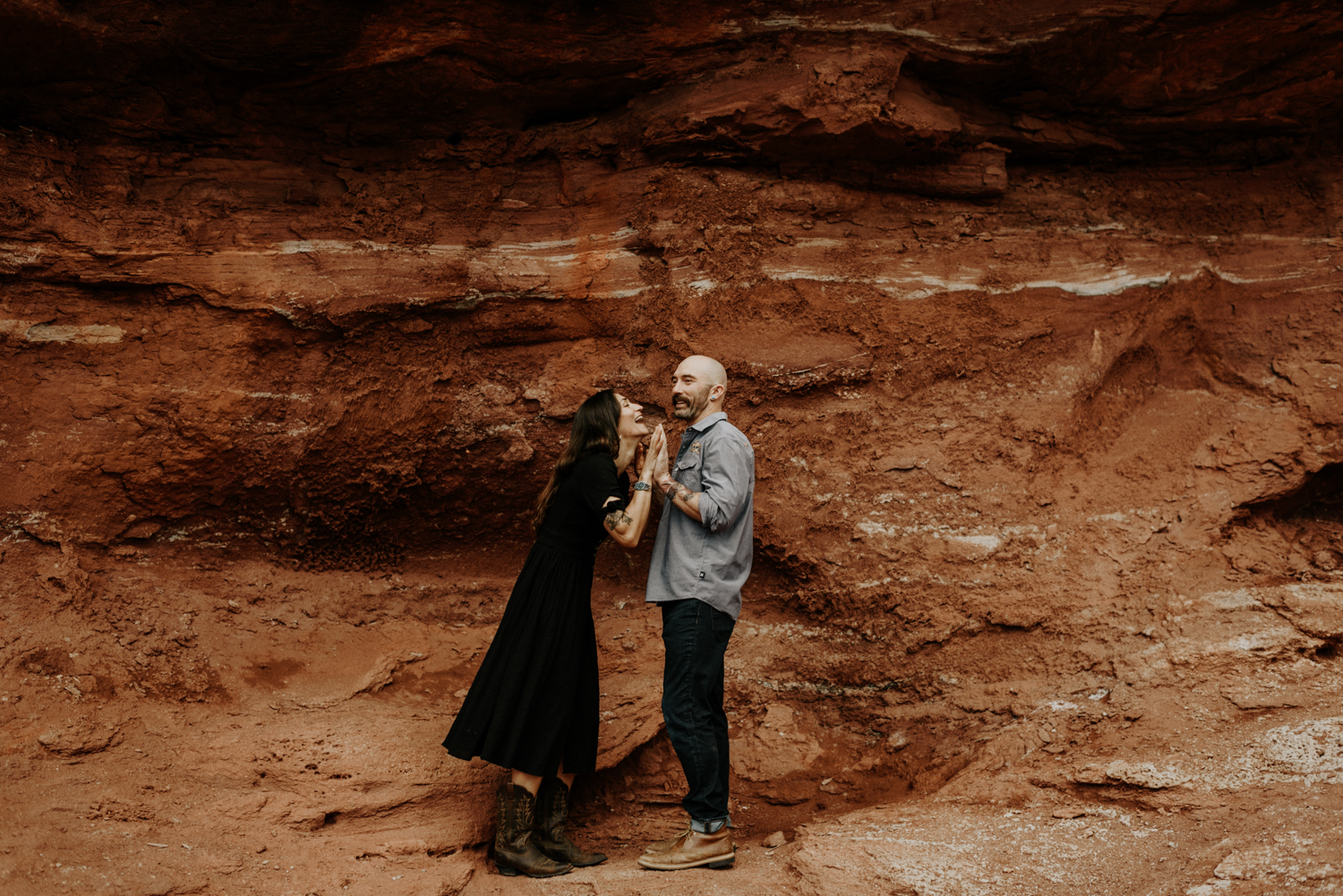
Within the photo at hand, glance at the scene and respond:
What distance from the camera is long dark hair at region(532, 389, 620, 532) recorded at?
13.2ft

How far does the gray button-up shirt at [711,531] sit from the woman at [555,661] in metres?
0.16

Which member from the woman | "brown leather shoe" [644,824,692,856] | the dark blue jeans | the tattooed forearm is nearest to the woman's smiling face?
the woman

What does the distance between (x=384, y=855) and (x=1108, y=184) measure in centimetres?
533

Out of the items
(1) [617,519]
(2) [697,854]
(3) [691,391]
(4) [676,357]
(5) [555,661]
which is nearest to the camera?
(2) [697,854]

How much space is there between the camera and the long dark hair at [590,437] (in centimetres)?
403

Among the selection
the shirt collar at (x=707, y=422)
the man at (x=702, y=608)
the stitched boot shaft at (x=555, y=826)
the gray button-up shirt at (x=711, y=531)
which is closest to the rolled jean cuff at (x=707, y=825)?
the man at (x=702, y=608)

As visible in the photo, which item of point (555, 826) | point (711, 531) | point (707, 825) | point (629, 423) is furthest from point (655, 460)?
point (555, 826)

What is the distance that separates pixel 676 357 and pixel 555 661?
207cm

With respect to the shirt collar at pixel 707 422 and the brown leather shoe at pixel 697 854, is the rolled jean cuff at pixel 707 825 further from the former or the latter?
the shirt collar at pixel 707 422

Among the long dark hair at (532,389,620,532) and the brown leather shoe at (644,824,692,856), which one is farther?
the long dark hair at (532,389,620,532)

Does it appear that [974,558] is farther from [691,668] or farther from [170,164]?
[170,164]

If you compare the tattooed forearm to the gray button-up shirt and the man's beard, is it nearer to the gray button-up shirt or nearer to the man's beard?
the gray button-up shirt

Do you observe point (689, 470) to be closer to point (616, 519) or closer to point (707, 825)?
point (616, 519)

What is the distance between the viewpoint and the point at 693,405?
4.04m
